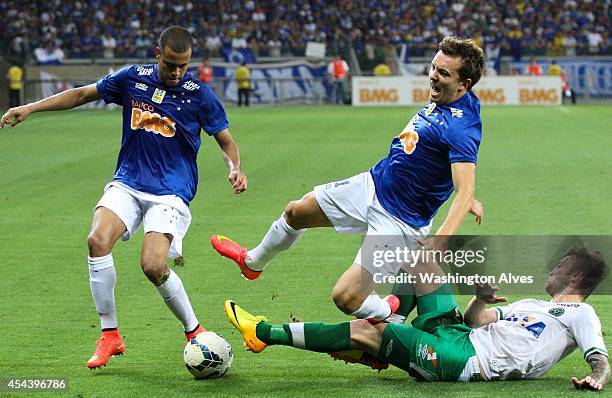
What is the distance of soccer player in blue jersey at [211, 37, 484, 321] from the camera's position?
21.9 feet

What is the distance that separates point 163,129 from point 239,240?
4.87 m

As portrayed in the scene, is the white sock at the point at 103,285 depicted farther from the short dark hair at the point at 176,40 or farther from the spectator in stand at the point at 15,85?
the spectator in stand at the point at 15,85

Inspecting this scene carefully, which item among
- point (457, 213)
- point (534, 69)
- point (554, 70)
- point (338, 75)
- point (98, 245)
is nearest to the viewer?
point (457, 213)

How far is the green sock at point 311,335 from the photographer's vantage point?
6.66 metres

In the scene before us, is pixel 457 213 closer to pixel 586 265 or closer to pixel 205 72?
pixel 586 265

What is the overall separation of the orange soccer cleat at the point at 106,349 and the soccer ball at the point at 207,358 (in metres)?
0.51

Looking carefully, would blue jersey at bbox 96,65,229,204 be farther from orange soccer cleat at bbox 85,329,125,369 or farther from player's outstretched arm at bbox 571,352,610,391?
player's outstretched arm at bbox 571,352,610,391

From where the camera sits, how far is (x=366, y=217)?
7.25 metres

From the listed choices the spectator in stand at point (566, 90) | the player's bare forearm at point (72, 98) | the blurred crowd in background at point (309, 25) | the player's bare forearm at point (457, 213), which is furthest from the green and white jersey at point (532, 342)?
the blurred crowd in background at point (309, 25)

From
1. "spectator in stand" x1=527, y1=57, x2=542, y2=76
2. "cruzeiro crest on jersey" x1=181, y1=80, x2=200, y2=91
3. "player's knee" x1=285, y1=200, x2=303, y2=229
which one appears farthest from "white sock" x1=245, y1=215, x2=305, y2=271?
"spectator in stand" x1=527, y1=57, x2=542, y2=76

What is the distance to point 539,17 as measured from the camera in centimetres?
4888

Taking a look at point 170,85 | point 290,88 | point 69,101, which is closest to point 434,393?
point 170,85

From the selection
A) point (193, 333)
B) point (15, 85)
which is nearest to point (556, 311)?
point (193, 333)

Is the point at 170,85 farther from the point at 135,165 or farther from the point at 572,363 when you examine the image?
the point at 572,363
